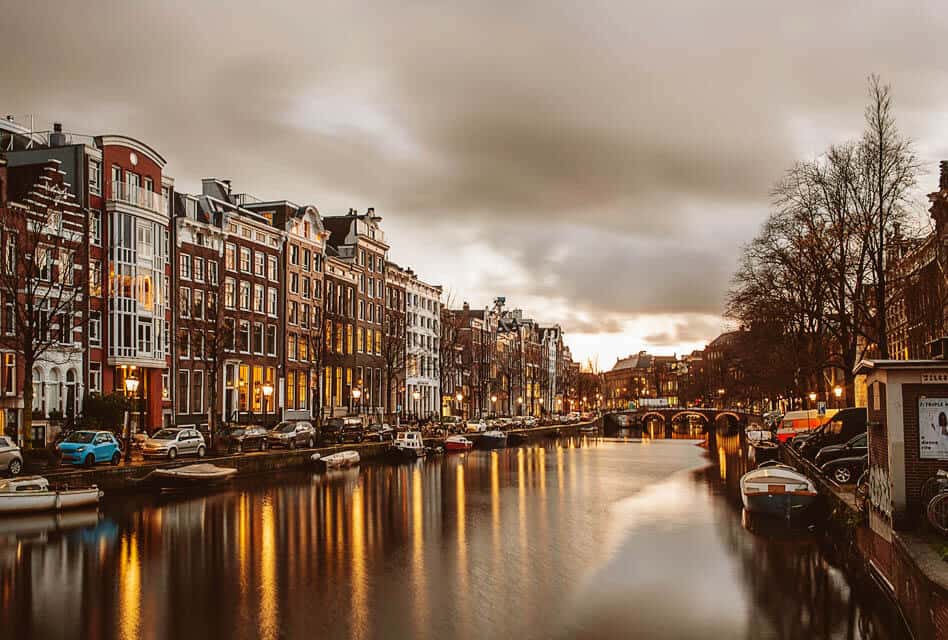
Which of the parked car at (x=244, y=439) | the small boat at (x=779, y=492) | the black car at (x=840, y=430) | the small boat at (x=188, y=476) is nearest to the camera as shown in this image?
the small boat at (x=779, y=492)

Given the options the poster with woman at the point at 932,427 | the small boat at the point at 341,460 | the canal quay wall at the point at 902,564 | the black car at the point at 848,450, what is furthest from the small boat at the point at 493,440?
the poster with woman at the point at 932,427

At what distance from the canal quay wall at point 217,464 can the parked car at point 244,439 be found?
1397 mm

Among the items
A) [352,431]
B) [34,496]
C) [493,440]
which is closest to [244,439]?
[352,431]

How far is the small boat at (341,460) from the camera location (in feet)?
190

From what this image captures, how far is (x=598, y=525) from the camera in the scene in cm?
3659

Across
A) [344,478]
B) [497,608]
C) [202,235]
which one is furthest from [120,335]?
[497,608]

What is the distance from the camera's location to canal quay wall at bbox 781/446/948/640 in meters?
15.9

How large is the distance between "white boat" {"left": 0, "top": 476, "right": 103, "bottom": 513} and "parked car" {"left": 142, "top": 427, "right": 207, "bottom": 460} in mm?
11691

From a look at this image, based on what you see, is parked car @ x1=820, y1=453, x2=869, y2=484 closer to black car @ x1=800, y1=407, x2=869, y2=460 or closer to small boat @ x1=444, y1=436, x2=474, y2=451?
black car @ x1=800, y1=407, x2=869, y2=460

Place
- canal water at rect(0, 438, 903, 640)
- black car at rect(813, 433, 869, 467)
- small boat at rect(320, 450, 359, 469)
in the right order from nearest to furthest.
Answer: canal water at rect(0, 438, 903, 640)
black car at rect(813, 433, 869, 467)
small boat at rect(320, 450, 359, 469)

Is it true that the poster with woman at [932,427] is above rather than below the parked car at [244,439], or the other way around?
above

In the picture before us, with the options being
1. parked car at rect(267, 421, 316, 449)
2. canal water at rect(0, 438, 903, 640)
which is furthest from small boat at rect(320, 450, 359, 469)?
canal water at rect(0, 438, 903, 640)

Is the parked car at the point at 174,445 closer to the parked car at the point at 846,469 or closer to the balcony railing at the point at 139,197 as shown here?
the balcony railing at the point at 139,197

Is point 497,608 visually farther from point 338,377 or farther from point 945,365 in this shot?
point 338,377
